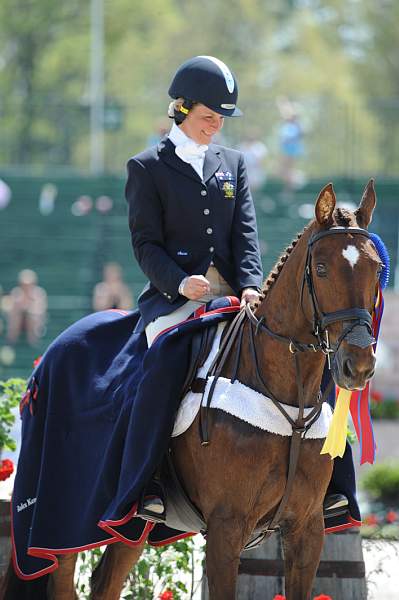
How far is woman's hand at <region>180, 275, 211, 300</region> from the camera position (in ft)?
19.0

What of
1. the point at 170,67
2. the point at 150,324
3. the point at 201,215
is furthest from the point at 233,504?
the point at 170,67

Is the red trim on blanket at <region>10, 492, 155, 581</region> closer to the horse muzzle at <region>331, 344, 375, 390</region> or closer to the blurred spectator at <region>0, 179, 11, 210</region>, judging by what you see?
the horse muzzle at <region>331, 344, 375, 390</region>

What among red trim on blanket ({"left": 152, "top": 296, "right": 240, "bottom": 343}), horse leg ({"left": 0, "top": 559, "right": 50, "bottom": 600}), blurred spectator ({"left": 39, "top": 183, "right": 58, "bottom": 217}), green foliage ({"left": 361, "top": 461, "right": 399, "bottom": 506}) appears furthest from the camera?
blurred spectator ({"left": 39, "top": 183, "right": 58, "bottom": 217})

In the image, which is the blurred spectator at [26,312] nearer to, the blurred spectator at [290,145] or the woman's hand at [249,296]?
the blurred spectator at [290,145]

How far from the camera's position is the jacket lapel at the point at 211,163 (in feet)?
20.5

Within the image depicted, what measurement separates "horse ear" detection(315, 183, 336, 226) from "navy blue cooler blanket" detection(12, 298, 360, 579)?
85 cm

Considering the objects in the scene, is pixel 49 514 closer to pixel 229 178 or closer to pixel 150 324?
pixel 150 324

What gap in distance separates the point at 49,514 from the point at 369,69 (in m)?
40.2

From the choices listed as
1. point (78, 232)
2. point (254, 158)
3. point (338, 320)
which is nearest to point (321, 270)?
point (338, 320)

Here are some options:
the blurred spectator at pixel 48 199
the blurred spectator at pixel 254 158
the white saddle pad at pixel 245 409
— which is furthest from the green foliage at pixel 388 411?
the white saddle pad at pixel 245 409

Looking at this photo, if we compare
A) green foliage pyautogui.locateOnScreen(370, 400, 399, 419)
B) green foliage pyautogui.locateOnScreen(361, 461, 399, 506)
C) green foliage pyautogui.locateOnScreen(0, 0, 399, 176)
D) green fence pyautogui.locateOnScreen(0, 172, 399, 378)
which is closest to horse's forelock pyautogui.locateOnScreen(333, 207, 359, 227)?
green foliage pyautogui.locateOnScreen(361, 461, 399, 506)

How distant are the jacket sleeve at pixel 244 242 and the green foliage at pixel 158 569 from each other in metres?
1.67

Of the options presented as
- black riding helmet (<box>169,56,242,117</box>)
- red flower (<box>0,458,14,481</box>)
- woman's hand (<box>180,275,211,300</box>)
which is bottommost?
red flower (<box>0,458,14,481</box>)

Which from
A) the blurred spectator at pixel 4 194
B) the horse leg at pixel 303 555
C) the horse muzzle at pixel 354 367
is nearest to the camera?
the horse muzzle at pixel 354 367
